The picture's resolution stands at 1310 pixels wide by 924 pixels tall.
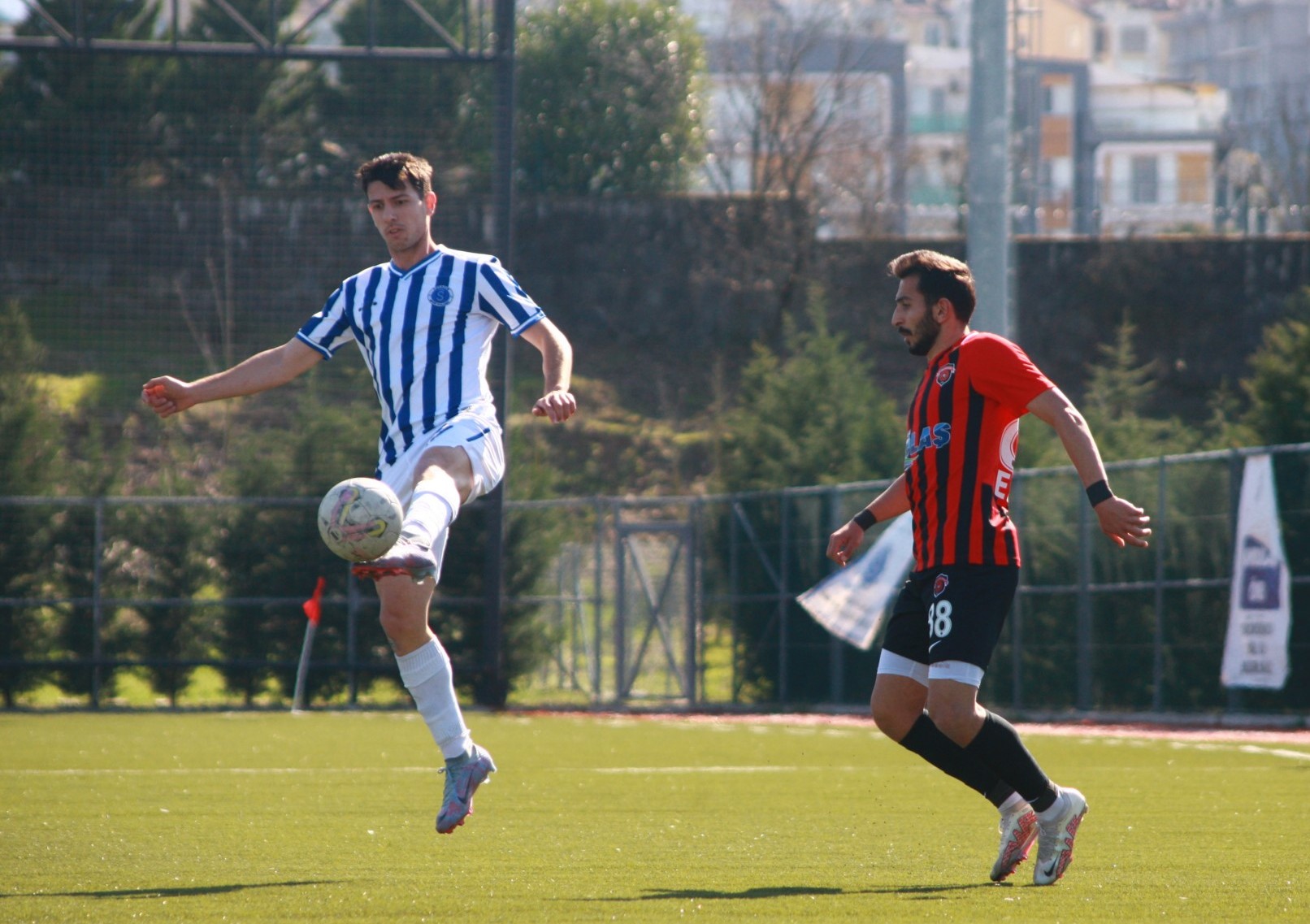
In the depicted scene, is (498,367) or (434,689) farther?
(498,367)

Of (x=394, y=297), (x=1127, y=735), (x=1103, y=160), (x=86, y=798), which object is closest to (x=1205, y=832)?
(x=394, y=297)

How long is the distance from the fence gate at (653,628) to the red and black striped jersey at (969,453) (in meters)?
14.7

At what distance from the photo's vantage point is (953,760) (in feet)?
18.0

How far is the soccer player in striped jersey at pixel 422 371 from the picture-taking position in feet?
19.2

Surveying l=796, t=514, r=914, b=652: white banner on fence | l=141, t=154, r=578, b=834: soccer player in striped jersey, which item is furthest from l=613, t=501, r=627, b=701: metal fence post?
l=141, t=154, r=578, b=834: soccer player in striped jersey

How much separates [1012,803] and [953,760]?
0.23 metres

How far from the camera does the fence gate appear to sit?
20375 millimetres

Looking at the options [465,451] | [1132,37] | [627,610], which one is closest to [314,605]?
[627,610]

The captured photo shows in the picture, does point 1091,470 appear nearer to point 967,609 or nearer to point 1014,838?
point 967,609

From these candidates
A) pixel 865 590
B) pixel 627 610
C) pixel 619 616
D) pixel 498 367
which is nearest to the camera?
pixel 865 590

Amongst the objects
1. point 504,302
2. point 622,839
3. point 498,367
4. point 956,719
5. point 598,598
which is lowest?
point 598,598

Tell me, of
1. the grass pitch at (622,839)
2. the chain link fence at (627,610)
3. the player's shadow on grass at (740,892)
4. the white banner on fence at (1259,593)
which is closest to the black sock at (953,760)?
the grass pitch at (622,839)

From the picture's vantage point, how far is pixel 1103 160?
84.0 m

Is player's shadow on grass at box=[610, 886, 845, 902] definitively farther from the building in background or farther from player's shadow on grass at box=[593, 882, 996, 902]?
the building in background
